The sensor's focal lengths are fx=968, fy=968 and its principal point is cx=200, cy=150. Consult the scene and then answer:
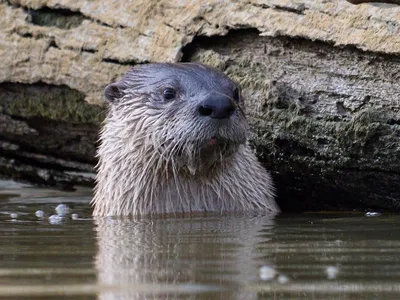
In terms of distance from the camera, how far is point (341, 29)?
4664mm

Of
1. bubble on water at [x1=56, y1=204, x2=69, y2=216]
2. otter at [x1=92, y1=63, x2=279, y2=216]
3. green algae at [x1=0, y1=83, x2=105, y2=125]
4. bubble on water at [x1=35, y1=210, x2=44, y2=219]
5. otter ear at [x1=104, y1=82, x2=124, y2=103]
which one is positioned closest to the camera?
otter at [x1=92, y1=63, x2=279, y2=216]

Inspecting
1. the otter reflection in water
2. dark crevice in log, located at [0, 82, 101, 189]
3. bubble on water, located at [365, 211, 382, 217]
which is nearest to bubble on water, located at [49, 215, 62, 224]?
the otter reflection in water

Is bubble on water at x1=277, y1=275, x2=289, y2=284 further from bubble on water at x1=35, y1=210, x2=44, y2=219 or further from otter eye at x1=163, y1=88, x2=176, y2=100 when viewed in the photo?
bubble on water at x1=35, y1=210, x2=44, y2=219

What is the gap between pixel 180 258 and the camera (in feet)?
9.98

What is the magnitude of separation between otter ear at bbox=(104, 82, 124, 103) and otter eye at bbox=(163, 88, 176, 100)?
1.13 ft

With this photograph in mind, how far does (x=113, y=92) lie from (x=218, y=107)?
900 mm

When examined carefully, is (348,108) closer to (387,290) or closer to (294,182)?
(294,182)

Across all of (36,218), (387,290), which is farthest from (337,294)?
(36,218)

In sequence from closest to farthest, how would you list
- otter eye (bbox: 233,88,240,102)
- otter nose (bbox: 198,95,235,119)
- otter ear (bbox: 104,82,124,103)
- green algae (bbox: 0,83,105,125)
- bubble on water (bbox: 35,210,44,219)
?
otter nose (bbox: 198,95,235,119), otter eye (bbox: 233,88,240,102), bubble on water (bbox: 35,210,44,219), otter ear (bbox: 104,82,124,103), green algae (bbox: 0,83,105,125)

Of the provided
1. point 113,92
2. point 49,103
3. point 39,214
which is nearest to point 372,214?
point 113,92

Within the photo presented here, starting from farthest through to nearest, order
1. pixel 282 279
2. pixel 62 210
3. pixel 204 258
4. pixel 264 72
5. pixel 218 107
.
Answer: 1. pixel 62 210
2. pixel 264 72
3. pixel 218 107
4. pixel 204 258
5. pixel 282 279

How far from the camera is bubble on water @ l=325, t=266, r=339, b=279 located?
2.62 metres

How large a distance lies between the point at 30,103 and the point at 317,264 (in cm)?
329

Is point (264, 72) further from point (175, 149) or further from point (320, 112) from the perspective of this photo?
point (175, 149)
